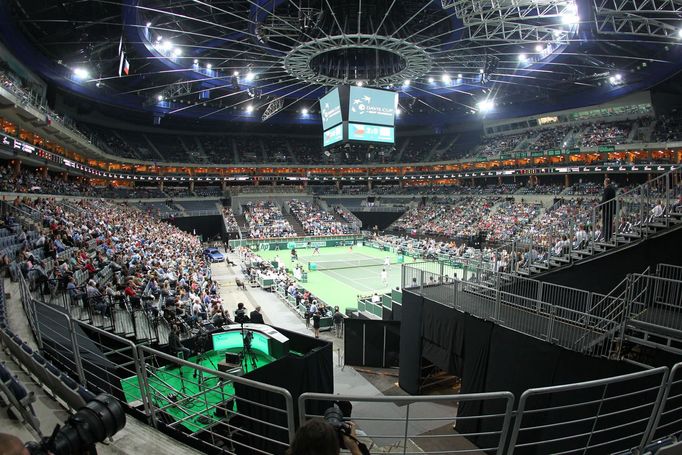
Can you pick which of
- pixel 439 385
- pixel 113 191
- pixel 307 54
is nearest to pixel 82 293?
pixel 439 385

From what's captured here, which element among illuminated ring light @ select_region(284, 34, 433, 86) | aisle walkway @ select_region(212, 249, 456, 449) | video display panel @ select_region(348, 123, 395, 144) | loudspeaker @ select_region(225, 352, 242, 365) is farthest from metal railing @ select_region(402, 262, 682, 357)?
video display panel @ select_region(348, 123, 395, 144)

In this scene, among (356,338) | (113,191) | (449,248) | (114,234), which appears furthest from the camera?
(113,191)

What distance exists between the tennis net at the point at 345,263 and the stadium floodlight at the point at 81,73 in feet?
85.9

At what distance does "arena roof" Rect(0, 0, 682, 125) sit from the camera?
22.4 metres

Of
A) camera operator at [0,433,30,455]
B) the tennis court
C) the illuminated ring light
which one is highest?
the illuminated ring light

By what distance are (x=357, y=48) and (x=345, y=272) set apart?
17.8 m

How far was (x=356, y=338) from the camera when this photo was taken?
16094 millimetres

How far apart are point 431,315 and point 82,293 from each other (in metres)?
10.5

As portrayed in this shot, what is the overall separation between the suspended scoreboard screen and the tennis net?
1116 centimetres

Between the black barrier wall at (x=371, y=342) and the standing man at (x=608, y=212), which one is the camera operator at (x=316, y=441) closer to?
the standing man at (x=608, y=212)

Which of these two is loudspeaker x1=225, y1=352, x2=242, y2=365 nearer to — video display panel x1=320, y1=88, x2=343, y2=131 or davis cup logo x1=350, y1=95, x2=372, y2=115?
davis cup logo x1=350, y1=95, x2=372, y2=115

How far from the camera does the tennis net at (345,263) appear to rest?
117ft

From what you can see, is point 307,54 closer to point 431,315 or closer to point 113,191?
point 431,315

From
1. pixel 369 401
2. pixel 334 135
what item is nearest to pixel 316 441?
pixel 369 401
